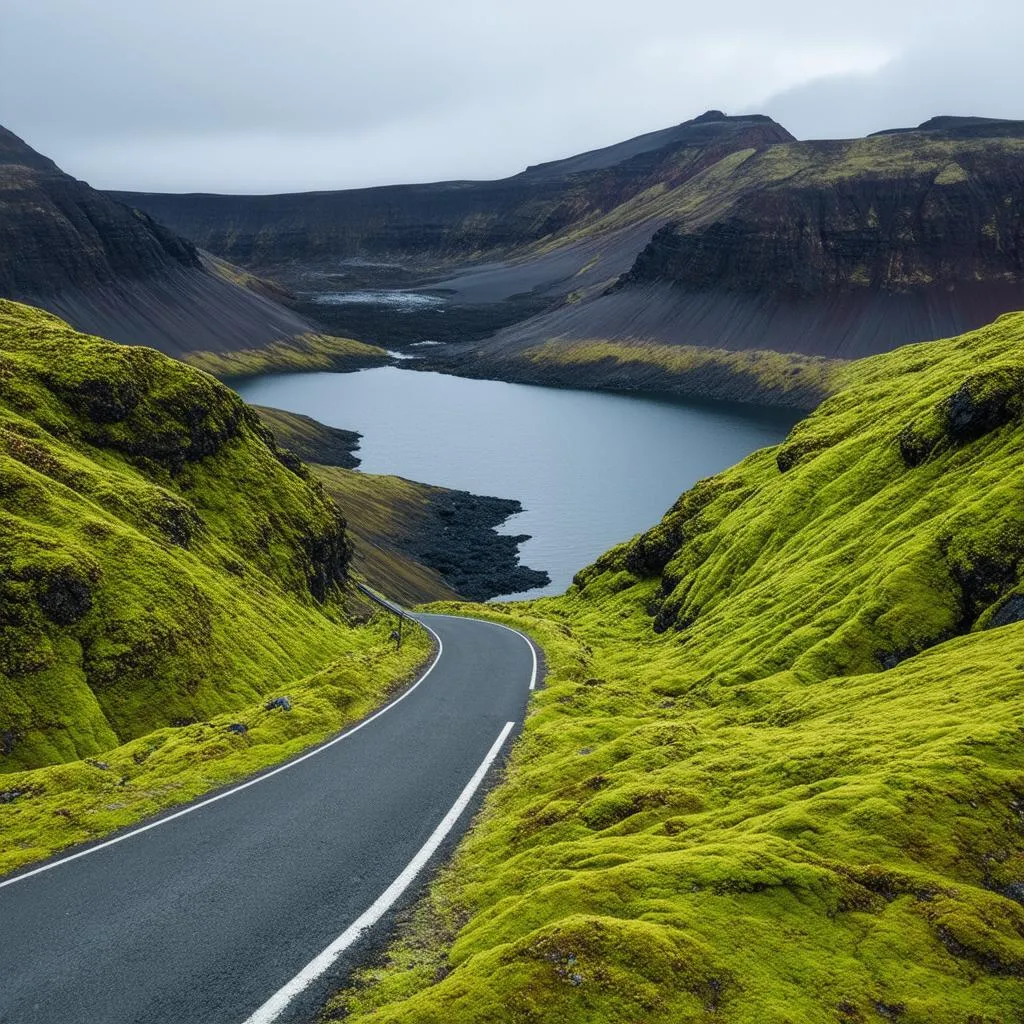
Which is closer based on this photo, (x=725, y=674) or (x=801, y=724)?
(x=801, y=724)

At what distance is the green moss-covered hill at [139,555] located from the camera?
31156mm

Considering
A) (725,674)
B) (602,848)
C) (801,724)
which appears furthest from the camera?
(725,674)

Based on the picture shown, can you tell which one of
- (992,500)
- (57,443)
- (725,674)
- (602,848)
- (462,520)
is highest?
(57,443)

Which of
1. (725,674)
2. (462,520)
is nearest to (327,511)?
(725,674)

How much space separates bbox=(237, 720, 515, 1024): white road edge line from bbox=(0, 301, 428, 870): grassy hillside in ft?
22.9

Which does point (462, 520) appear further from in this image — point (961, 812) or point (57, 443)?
point (961, 812)

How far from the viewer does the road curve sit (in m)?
12.4

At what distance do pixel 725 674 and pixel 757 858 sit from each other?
21.2m

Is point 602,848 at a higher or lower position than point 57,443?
lower

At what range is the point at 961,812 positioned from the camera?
1409 centimetres

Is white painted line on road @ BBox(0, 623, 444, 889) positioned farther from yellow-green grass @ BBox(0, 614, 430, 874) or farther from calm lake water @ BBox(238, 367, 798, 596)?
calm lake water @ BBox(238, 367, 798, 596)

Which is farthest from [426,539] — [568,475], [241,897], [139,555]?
[241,897]

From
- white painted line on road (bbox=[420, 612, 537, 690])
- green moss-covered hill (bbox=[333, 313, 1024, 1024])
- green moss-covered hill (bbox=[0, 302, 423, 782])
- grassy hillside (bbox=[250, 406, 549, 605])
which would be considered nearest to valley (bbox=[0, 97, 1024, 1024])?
green moss-covered hill (bbox=[333, 313, 1024, 1024])

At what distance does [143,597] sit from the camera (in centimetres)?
3569
